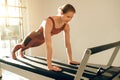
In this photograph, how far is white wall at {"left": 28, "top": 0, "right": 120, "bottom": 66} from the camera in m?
3.94

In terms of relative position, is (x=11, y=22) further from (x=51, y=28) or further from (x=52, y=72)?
(x=52, y=72)

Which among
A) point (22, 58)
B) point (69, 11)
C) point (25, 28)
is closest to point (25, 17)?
point (25, 28)

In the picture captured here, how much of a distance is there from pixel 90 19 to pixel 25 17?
152 centimetres

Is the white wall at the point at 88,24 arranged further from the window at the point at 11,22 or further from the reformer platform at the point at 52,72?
the reformer platform at the point at 52,72

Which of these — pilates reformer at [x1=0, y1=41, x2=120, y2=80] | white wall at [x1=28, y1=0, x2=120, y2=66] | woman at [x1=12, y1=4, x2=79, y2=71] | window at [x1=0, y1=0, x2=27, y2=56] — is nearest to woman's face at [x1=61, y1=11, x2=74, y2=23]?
woman at [x1=12, y1=4, x2=79, y2=71]

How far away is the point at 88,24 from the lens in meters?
4.24

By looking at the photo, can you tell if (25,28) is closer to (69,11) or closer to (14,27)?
(14,27)

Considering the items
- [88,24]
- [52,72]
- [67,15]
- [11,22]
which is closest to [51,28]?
[67,15]

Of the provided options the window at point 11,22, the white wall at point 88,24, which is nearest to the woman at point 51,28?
the window at point 11,22

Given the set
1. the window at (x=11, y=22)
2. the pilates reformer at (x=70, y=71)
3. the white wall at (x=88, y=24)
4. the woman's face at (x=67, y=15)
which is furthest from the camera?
the window at (x=11, y=22)

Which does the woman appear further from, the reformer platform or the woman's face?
the reformer platform

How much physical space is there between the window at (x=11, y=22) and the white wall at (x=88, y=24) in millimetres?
210

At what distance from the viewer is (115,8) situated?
3881mm

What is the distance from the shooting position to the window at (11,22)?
4.21m
